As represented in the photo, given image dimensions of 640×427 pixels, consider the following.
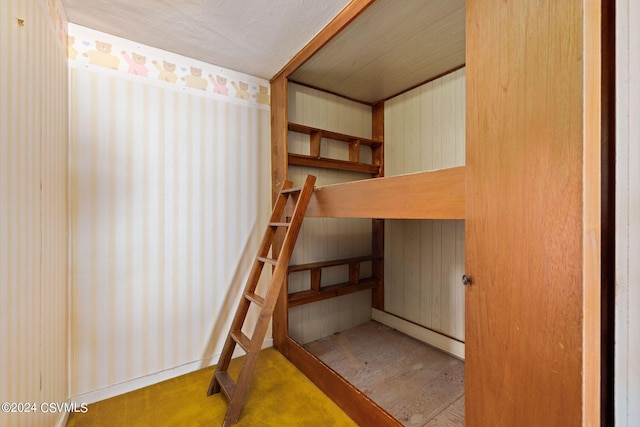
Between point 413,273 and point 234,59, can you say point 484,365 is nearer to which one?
point 413,273

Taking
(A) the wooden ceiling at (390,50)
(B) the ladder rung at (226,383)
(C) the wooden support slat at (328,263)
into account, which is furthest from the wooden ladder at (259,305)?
(A) the wooden ceiling at (390,50)

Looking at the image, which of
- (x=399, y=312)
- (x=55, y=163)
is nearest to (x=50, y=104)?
(x=55, y=163)

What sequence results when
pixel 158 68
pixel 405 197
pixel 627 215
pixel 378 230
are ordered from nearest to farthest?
1. pixel 627 215
2. pixel 405 197
3. pixel 158 68
4. pixel 378 230

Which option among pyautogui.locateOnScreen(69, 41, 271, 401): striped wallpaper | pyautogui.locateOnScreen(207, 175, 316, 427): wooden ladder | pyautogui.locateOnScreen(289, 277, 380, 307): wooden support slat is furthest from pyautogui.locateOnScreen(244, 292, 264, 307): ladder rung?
pyautogui.locateOnScreen(289, 277, 380, 307): wooden support slat

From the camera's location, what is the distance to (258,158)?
2.32m

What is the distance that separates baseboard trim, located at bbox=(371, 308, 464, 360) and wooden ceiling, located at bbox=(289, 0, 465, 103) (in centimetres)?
223

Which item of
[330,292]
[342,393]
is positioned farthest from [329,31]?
[342,393]

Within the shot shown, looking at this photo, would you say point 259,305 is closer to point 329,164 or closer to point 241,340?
point 241,340

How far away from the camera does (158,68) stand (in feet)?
6.24

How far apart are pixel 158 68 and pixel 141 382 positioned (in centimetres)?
212

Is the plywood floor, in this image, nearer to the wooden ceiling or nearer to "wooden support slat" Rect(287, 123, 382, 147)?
"wooden support slat" Rect(287, 123, 382, 147)

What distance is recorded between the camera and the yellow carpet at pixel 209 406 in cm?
154

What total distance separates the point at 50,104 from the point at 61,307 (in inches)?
41.3

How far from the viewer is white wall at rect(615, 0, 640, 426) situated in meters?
0.71
